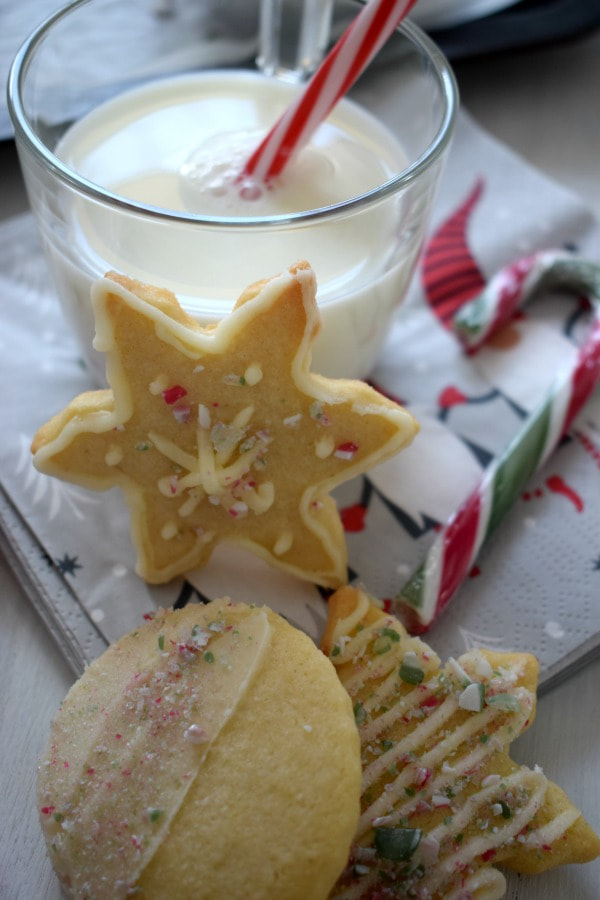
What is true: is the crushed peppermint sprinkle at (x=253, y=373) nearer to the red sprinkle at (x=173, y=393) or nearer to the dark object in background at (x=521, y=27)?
the red sprinkle at (x=173, y=393)

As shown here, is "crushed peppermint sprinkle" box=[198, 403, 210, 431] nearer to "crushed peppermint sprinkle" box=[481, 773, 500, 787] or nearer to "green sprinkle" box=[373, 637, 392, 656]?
"green sprinkle" box=[373, 637, 392, 656]

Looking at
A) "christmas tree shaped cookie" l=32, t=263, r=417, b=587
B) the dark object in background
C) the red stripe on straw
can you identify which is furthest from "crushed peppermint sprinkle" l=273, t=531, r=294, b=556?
the dark object in background

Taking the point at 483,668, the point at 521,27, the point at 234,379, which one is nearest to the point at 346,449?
the point at 234,379

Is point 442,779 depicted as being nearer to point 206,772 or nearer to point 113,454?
point 206,772

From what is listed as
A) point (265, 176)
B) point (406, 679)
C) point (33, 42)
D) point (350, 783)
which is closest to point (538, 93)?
point (265, 176)

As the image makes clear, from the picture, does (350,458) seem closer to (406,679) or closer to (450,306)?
(406,679)

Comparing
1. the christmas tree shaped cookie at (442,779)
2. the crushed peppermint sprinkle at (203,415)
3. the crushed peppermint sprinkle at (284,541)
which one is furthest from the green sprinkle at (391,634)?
the crushed peppermint sprinkle at (203,415)
